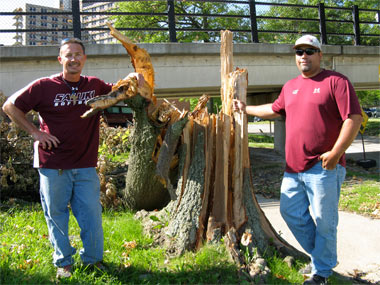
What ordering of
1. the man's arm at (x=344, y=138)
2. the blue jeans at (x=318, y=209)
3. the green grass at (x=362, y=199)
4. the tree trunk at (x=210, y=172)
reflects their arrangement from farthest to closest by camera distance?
the green grass at (x=362, y=199) → the tree trunk at (x=210, y=172) → the blue jeans at (x=318, y=209) → the man's arm at (x=344, y=138)

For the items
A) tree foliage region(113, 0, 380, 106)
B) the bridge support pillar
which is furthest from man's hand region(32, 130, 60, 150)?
tree foliage region(113, 0, 380, 106)

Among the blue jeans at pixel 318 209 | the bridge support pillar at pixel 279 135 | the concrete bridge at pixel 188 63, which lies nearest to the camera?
the blue jeans at pixel 318 209

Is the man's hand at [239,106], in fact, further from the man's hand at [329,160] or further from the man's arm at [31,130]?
the man's arm at [31,130]

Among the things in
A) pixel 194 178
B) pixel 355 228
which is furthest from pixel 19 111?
pixel 355 228

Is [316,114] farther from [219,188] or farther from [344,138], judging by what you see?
[219,188]

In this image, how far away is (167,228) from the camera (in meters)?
4.16

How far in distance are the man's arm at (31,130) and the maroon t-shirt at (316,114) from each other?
2.08m

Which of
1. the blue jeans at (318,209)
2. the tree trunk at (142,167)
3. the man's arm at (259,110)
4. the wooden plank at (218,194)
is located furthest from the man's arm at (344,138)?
the tree trunk at (142,167)

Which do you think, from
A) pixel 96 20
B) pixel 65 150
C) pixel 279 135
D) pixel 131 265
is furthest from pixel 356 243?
pixel 96 20

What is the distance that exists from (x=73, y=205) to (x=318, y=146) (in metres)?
2.22

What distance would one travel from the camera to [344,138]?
9.88 ft

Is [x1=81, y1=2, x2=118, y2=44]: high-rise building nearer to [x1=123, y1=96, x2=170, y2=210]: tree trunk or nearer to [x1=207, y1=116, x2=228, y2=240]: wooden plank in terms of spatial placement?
[x1=123, y1=96, x2=170, y2=210]: tree trunk

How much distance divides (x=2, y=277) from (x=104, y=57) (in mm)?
6942

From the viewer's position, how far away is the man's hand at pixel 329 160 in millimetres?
3045
